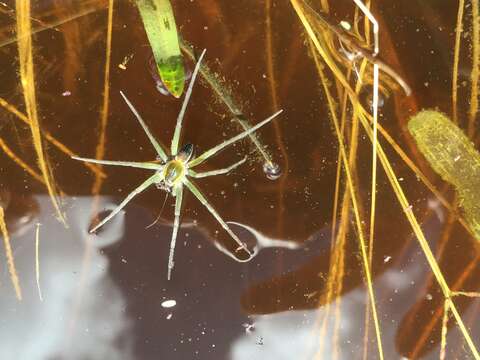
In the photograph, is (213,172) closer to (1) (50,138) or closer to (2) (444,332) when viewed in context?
(1) (50,138)

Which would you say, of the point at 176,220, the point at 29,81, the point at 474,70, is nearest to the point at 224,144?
the point at 176,220

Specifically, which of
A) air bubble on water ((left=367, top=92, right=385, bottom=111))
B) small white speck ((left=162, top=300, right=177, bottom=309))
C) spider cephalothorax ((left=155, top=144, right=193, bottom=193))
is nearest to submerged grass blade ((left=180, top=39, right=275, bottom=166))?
spider cephalothorax ((left=155, top=144, right=193, bottom=193))

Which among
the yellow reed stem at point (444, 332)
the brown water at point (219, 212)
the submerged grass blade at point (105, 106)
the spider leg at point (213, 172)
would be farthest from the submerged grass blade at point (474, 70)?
the submerged grass blade at point (105, 106)

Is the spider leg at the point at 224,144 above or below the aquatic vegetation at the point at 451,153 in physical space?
above

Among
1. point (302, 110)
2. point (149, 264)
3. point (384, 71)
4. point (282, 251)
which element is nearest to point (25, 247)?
point (149, 264)

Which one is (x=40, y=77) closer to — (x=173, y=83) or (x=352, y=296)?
(x=173, y=83)

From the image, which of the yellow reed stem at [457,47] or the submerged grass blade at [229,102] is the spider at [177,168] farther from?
the yellow reed stem at [457,47]
